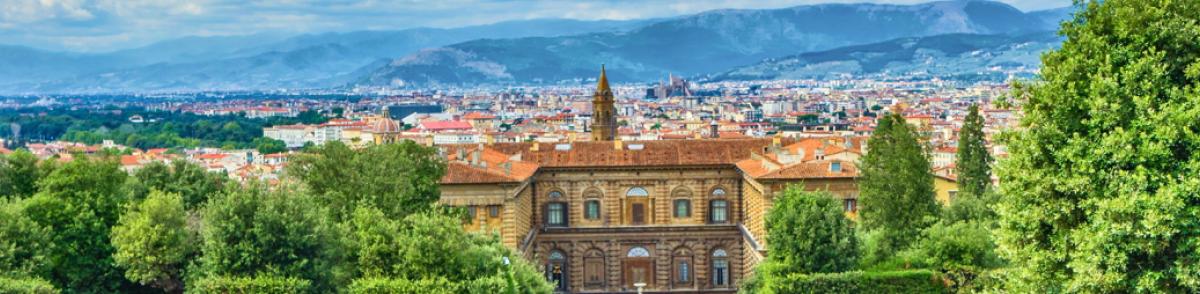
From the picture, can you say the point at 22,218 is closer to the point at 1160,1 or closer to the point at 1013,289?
the point at 1013,289

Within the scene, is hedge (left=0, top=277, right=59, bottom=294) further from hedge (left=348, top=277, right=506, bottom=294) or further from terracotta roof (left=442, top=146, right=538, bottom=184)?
terracotta roof (left=442, top=146, right=538, bottom=184)

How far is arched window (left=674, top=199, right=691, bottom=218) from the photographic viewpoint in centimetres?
5903

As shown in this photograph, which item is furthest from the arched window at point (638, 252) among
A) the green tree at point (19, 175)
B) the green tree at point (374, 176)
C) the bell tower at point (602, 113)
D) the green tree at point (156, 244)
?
the green tree at point (156, 244)

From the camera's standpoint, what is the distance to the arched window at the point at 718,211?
59.0m

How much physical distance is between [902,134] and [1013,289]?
21.5m

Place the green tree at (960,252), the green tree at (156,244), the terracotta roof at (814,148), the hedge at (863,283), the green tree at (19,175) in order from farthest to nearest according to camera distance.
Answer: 1. the terracotta roof at (814,148)
2. the green tree at (19,175)
3. the hedge at (863,283)
4. the green tree at (960,252)
5. the green tree at (156,244)

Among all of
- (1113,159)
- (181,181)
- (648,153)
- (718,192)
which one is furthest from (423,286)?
(718,192)

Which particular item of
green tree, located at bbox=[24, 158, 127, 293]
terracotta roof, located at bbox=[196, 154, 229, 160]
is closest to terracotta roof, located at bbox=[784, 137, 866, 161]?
green tree, located at bbox=[24, 158, 127, 293]

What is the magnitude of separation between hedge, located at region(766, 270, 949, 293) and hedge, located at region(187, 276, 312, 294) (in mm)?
13814

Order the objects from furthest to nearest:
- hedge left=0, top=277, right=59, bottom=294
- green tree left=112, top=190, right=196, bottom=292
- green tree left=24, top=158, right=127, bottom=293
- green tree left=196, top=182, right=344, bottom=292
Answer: green tree left=24, top=158, right=127, bottom=293, green tree left=112, top=190, right=196, bottom=292, green tree left=196, top=182, right=344, bottom=292, hedge left=0, top=277, right=59, bottom=294

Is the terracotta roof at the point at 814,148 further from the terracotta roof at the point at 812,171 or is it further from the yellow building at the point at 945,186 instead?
the yellow building at the point at 945,186

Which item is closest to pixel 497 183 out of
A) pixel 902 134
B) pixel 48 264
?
pixel 902 134

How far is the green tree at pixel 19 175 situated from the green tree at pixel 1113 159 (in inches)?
1212

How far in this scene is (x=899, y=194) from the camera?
43.8 meters
